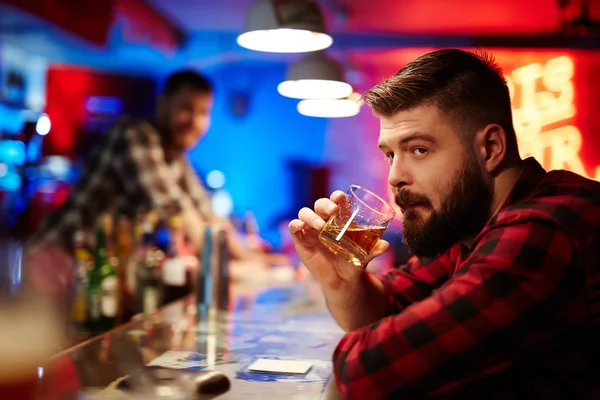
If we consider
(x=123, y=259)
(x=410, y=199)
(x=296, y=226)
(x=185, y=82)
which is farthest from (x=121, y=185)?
(x=410, y=199)

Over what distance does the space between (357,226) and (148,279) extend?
128 cm

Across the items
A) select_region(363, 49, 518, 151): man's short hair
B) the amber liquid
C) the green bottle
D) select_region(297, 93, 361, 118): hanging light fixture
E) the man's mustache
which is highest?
select_region(297, 93, 361, 118): hanging light fixture

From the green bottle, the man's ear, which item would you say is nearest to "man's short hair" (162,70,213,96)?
the green bottle

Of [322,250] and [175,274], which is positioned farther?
[175,274]

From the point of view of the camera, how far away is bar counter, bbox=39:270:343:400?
3.93 ft

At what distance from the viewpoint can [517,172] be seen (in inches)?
49.6

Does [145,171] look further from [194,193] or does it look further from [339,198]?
[339,198]

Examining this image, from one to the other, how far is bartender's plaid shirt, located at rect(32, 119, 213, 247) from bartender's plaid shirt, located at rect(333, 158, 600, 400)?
233 cm

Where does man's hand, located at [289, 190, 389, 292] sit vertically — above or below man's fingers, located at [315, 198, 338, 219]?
below

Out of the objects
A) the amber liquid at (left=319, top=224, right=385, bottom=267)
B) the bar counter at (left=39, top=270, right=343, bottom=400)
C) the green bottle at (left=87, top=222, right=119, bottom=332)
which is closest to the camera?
the bar counter at (left=39, top=270, right=343, bottom=400)

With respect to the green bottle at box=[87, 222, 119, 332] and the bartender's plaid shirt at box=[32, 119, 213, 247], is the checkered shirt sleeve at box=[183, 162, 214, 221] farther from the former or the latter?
the green bottle at box=[87, 222, 119, 332]

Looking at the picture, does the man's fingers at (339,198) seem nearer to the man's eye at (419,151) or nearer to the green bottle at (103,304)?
the man's eye at (419,151)

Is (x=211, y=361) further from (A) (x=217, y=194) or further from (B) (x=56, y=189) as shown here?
(B) (x=56, y=189)

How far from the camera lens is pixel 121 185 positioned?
11.1 feet
